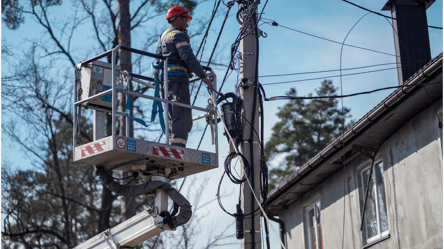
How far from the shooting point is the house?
11406mm

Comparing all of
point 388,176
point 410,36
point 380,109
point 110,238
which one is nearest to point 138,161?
point 110,238

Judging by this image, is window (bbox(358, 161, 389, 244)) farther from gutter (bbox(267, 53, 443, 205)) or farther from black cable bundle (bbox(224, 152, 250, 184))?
black cable bundle (bbox(224, 152, 250, 184))

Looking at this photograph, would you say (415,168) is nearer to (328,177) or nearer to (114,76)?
(328,177)

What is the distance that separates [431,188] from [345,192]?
3799mm

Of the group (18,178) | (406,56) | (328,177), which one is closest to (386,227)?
(328,177)

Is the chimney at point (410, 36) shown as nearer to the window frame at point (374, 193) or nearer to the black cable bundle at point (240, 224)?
the window frame at point (374, 193)

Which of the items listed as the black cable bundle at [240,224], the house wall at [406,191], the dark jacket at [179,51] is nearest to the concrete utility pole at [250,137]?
the black cable bundle at [240,224]

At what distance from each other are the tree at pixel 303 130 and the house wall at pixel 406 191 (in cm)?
2680

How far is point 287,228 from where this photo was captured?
1903 centimetres

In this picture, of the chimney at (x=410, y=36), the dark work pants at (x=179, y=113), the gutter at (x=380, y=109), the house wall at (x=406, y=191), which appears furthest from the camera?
the chimney at (x=410, y=36)

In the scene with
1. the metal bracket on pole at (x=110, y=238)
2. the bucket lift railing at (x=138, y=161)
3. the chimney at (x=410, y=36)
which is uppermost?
the chimney at (x=410, y=36)

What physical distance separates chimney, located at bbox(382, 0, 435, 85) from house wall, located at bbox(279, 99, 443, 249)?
8.21 feet

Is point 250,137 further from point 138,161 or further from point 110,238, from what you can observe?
point 110,238

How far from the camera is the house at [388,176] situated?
11.4 metres
